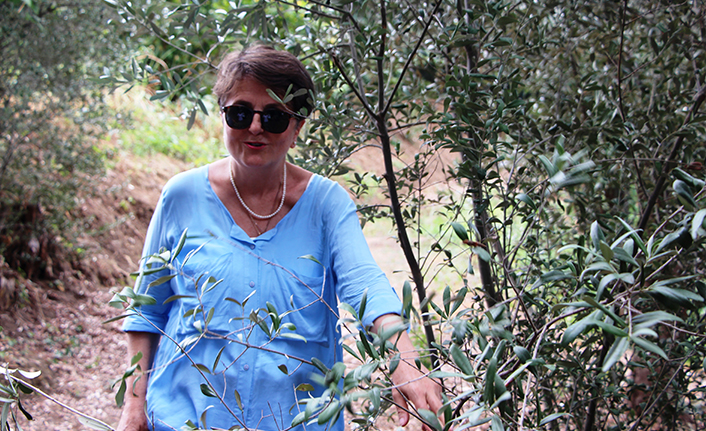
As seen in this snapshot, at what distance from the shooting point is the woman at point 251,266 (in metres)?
1.61

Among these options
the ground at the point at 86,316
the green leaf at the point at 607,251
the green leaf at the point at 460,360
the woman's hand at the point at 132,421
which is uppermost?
the green leaf at the point at 607,251

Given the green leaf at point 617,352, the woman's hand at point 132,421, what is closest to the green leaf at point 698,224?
the green leaf at point 617,352

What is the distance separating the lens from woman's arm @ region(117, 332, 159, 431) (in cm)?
167

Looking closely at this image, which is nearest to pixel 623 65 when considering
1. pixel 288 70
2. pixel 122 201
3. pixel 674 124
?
pixel 674 124

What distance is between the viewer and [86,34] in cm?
468

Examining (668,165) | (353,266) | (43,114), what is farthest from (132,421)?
(43,114)

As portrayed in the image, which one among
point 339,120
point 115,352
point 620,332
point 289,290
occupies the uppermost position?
point 339,120

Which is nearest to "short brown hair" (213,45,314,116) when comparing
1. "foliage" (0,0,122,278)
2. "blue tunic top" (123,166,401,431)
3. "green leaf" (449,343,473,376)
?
"blue tunic top" (123,166,401,431)

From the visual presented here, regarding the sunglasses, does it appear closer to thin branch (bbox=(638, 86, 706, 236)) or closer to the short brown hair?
the short brown hair

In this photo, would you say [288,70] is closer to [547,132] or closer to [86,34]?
[547,132]

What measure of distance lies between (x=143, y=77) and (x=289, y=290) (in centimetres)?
97

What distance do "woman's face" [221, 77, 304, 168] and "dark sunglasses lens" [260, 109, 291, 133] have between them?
0.04 feet

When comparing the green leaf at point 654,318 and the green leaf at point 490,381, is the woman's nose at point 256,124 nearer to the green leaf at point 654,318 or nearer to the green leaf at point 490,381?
the green leaf at point 490,381

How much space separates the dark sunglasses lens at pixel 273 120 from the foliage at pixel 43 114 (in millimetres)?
3202
